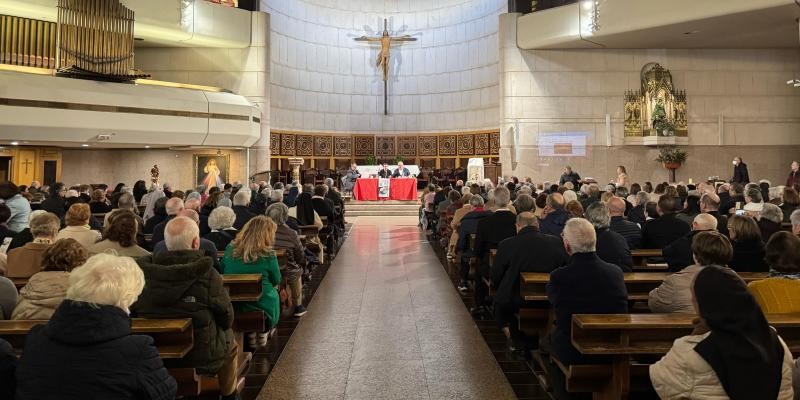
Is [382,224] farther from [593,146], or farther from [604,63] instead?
[604,63]

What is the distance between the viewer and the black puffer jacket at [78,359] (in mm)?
1913

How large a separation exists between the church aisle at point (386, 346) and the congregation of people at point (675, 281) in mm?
405

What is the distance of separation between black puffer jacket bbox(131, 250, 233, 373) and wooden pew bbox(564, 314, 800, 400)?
1811mm

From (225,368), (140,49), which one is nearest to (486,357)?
(225,368)

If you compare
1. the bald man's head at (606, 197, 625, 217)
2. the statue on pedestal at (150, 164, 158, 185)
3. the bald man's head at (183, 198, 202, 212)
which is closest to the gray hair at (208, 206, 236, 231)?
the bald man's head at (183, 198, 202, 212)

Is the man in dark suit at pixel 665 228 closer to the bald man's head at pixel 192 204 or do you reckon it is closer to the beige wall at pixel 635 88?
the bald man's head at pixel 192 204

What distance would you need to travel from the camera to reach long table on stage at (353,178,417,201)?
16.8 meters

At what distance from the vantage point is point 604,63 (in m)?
17.2

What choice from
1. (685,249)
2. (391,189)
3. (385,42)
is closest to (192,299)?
(685,249)

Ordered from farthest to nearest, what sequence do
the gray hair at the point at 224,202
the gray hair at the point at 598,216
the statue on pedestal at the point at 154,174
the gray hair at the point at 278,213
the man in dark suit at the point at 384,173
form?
the man in dark suit at the point at 384,173 → the statue on pedestal at the point at 154,174 → the gray hair at the point at 224,202 → the gray hair at the point at 278,213 → the gray hair at the point at 598,216

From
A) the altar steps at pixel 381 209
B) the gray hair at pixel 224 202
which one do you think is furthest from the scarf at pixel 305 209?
the altar steps at pixel 381 209

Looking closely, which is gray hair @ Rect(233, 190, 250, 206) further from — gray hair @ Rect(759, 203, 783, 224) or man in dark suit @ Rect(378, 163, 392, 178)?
man in dark suit @ Rect(378, 163, 392, 178)

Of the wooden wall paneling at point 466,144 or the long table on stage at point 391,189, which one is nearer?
the long table on stage at point 391,189

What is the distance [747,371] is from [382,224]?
1191 cm
